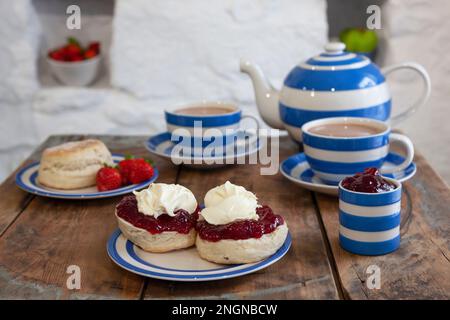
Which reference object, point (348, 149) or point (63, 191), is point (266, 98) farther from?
point (63, 191)

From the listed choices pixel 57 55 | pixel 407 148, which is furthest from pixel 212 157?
pixel 57 55

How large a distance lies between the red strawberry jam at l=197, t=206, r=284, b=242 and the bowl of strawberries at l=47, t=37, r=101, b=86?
1633mm

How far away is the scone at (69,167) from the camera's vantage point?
3.97 ft

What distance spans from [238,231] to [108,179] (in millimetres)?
401

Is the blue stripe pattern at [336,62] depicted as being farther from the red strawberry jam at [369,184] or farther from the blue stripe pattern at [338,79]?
the red strawberry jam at [369,184]

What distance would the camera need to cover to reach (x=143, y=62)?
238 centimetres

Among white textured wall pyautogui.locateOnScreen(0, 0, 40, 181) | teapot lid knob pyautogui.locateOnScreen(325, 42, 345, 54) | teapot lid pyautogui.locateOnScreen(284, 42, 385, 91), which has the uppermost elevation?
teapot lid knob pyautogui.locateOnScreen(325, 42, 345, 54)

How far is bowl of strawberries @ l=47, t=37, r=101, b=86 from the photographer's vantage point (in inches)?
94.2

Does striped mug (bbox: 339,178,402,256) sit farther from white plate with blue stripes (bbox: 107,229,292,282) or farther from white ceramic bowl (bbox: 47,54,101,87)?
white ceramic bowl (bbox: 47,54,101,87)

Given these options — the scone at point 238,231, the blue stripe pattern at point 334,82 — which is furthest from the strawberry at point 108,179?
the blue stripe pattern at point 334,82

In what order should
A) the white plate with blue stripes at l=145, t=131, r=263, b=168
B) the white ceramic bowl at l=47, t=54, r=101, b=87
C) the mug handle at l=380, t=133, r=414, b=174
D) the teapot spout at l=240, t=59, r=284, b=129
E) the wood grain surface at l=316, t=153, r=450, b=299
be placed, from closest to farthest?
the wood grain surface at l=316, t=153, r=450, b=299
the mug handle at l=380, t=133, r=414, b=174
the white plate with blue stripes at l=145, t=131, r=263, b=168
the teapot spout at l=240, t=59, r=284, b=129
the white ceramic bowl at l=47, t=54, r=101, b=87

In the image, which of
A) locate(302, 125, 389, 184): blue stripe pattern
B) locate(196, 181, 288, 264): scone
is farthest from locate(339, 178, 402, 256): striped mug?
locate(302, 125, 389, 184): blue stripe pattern

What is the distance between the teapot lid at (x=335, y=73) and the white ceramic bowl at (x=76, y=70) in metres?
1.20
